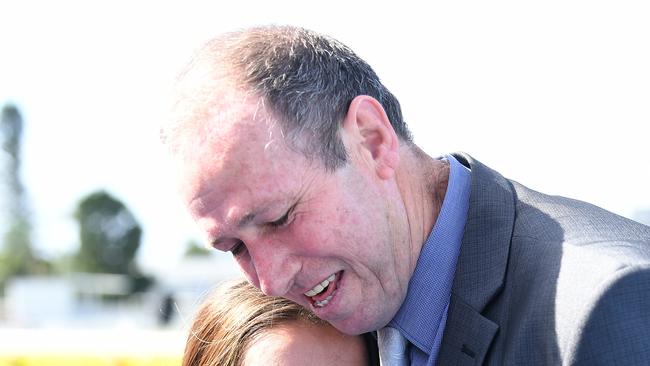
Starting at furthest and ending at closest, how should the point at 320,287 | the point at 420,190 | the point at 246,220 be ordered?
1. the point at 420,190
2. the point at 320,287
3. the point at 246,220

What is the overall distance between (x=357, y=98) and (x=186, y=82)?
0.39 m

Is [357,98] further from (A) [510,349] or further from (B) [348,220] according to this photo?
(A) [510,349]

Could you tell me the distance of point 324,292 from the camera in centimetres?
212

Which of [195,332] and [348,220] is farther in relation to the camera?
[195,332]

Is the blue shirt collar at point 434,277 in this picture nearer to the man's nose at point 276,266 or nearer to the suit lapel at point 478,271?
the suit lapel at point 478,271

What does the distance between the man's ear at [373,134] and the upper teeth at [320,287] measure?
0.85 ft

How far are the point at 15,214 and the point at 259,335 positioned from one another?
179ft

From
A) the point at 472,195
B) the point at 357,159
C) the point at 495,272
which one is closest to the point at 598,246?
the point at 495,272

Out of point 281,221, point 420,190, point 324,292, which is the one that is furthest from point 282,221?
point 420,190

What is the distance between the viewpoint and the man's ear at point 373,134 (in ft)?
6.83

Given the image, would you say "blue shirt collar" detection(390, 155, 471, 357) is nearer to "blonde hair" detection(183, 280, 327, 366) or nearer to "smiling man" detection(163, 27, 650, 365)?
"smiling man" detection(163, 27, 650, 365)

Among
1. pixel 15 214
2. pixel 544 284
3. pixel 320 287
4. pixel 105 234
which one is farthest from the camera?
pixel 105 234

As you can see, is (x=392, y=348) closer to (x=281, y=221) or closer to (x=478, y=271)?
(x=478, y=271)

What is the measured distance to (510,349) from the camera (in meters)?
1.87
